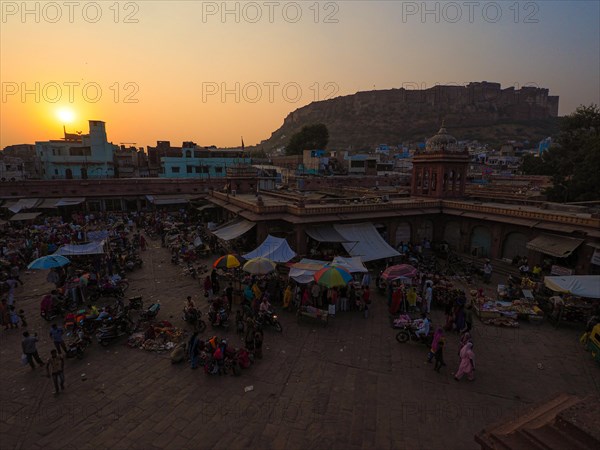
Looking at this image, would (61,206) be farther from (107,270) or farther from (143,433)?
(143,433)

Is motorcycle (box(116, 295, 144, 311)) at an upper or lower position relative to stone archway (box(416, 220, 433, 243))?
lower

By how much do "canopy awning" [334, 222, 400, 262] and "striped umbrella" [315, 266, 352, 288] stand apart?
4127 mm

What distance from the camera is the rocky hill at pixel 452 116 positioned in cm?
12600

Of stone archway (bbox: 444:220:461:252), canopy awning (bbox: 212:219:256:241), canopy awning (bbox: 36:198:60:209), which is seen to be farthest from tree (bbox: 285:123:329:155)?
canopy awning (bbox: 212:219:256:241)

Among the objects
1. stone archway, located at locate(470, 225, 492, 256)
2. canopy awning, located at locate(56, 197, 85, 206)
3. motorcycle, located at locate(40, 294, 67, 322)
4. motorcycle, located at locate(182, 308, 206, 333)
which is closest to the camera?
motorcycle, located at locate(182, 308, 206, 333)

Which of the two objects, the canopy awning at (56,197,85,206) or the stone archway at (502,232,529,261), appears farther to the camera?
the canopy awning at (56,197,85,206)

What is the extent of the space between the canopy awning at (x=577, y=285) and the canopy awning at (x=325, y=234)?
8409 mm

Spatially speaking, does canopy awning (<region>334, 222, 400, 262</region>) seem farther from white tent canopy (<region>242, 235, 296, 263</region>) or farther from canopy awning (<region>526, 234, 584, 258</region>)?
canopy awning (<region>526, 234, 584, 258</region>)

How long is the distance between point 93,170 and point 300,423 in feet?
159

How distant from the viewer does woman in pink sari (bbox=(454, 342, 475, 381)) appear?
27.1 ft

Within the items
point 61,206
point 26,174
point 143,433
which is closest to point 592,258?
point 143,433

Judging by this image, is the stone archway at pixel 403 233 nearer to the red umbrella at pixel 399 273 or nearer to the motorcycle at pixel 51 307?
the red umbrella at pixel 399 273

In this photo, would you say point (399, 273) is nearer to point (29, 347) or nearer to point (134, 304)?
point (134, 304)

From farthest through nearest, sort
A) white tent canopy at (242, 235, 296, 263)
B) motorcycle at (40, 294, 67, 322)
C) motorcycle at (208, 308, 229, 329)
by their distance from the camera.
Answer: white tent canopy at (242, 235, 296, 263)
motorcycle at (40, 294, 67, 322)
motorcycle at (208, 308, 229, 329)
